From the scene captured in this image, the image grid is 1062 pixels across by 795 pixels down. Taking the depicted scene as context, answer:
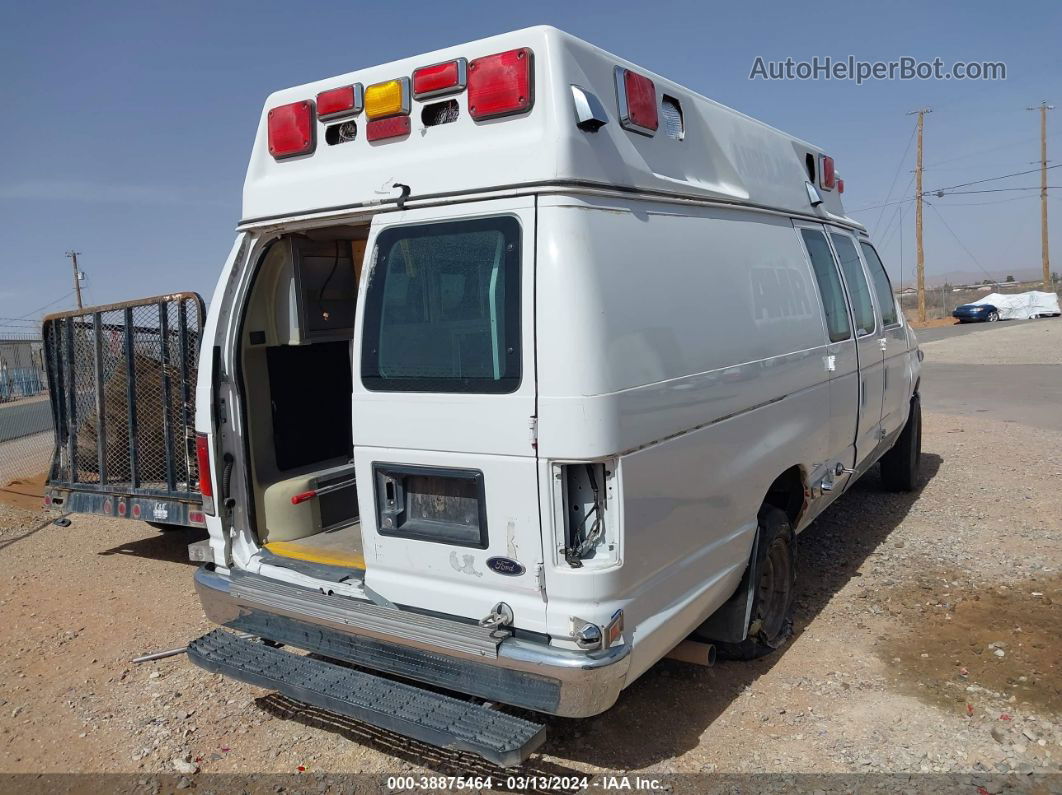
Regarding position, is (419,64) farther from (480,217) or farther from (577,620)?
(577,620)

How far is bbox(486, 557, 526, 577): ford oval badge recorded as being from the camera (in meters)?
3.00

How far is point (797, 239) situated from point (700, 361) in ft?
5.72

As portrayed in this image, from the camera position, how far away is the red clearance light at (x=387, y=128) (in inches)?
131

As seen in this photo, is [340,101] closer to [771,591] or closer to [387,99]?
[387,99]

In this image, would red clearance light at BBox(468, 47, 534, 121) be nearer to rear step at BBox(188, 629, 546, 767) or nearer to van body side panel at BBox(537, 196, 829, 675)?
van body side panel at BBox(537, 196, 829, 675)

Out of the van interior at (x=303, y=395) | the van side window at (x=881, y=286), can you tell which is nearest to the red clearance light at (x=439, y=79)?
the van interior at (x=303, y=395)

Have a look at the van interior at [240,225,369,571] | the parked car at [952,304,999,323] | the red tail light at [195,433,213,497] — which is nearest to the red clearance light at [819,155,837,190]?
the van interior at [240,225,369,571]

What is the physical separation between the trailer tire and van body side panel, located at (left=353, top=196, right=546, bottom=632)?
1.57 m

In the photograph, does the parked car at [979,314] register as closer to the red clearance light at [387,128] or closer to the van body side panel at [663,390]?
the van body side panel at [663,390]

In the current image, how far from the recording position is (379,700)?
3.19m

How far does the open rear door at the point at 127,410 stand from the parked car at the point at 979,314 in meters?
40.0

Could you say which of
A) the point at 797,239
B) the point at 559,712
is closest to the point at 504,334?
the point at 559,712

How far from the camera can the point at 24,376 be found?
2200 cm

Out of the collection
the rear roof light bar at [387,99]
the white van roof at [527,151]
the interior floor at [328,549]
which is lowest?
the interior floor at [328,549]
